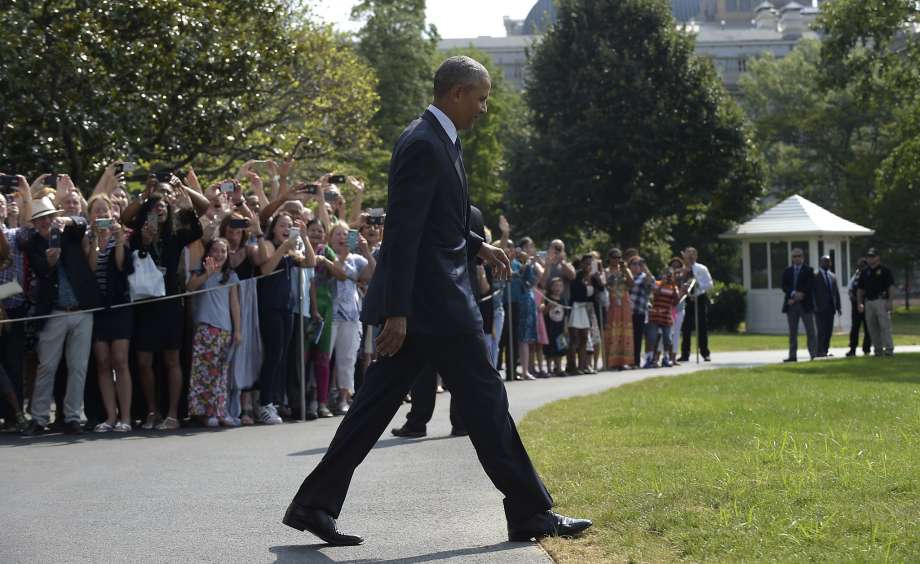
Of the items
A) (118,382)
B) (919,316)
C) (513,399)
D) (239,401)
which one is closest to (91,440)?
(118,382)

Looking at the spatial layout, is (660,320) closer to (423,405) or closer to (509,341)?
(509,341)

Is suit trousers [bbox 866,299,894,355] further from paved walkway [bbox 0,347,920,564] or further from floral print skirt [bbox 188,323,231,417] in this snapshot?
floral print skirt [bbox 188,323,231,417]

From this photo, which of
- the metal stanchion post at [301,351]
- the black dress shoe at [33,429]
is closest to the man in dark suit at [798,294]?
the metal stanchion post at [301,351]

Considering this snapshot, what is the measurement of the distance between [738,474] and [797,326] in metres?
19.5

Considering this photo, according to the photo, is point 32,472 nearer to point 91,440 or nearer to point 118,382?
point 91,440

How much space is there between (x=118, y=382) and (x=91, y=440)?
3.37 feet

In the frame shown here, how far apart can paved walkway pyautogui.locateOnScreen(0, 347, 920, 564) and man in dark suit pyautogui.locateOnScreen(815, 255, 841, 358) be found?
17096 millimetres

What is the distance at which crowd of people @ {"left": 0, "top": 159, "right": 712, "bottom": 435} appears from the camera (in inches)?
547

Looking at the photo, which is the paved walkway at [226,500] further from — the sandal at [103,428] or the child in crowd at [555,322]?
the child in crowd at [555,322]

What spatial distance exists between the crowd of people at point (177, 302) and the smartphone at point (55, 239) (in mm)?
14

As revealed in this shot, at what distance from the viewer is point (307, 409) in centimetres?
1576

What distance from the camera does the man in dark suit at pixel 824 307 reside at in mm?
29312

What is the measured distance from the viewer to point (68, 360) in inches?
550

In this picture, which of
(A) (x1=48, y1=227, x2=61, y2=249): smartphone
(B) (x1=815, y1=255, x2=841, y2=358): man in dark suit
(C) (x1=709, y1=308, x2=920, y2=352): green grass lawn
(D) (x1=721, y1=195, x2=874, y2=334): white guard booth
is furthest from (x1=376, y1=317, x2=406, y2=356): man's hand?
(D) (x1=721, y1=195, x2=874, y2=334): white guard booth
